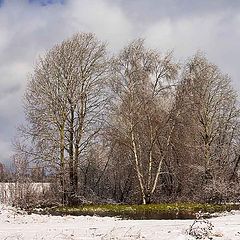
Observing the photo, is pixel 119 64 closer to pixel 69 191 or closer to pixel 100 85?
pixel 100 85

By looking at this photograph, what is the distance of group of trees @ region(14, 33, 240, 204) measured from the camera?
109ft

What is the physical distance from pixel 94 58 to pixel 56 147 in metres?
7.56

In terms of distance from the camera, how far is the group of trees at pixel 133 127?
33312 millimetres

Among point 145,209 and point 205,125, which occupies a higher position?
point 205,125

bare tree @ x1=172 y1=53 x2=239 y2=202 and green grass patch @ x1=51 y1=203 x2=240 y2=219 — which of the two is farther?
bare tree @ x1=172 y1=53 x2=239 y2=202

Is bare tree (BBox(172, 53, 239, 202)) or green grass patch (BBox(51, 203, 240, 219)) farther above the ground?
bare tree (BBox(172, 53, 239, 202))

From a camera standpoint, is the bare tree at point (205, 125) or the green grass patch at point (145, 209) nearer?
the green grass patch at point (145, 209)

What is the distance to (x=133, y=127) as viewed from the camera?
112ft

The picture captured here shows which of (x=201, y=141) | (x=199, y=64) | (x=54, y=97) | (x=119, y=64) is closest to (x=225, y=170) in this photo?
(x=201, y=141)

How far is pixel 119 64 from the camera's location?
3516 cm

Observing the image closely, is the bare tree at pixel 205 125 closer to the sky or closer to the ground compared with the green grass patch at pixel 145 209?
closer to the sky

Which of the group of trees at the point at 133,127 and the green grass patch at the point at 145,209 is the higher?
the group of trees at the point at 133,127

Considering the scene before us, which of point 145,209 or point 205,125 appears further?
point 205,125

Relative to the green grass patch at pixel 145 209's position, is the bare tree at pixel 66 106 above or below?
above
